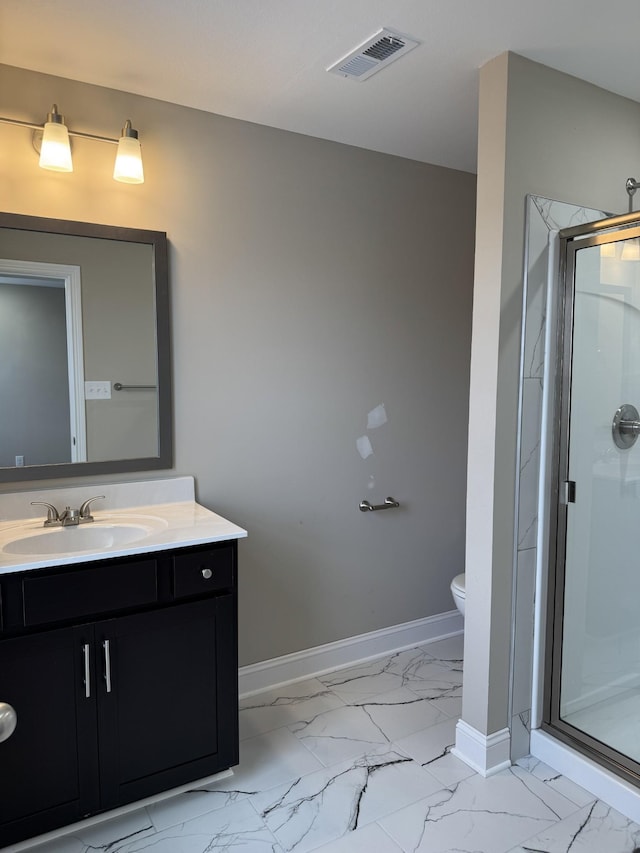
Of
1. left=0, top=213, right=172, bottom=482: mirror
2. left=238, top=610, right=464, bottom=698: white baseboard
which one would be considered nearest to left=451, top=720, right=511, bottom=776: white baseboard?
left=238, top=610, right=464, bottom=698: white baseboard

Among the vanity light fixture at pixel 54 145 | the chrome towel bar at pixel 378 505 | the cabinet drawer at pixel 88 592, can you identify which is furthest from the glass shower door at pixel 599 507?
the vanity light fixture at pixel 54 145

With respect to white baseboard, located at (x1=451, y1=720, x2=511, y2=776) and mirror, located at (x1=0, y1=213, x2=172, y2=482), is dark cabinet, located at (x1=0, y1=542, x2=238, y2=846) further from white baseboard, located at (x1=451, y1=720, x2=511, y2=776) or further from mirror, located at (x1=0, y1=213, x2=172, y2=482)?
white baseboard, located at (x1=451, y1=720, x2=511, y2=776)

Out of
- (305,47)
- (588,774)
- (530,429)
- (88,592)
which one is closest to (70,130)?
(305,47)

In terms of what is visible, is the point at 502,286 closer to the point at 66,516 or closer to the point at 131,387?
the point at 131,387

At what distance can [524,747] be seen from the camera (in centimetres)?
232

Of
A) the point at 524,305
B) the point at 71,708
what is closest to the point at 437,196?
the point at 524,305

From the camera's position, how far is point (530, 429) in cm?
224

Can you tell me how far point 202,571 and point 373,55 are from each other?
174 cm

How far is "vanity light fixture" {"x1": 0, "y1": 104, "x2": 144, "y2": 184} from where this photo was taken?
2.07 m

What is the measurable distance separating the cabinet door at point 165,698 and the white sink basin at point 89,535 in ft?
1.01

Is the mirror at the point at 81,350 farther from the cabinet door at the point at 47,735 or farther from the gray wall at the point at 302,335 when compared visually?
the cabinet door at the point at 47,735

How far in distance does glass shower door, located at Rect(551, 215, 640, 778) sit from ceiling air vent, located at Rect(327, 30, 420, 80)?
0.85 meters

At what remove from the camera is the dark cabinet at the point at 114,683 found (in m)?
1.77

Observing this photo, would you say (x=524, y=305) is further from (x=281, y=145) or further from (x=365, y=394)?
(x=281, y=145)
